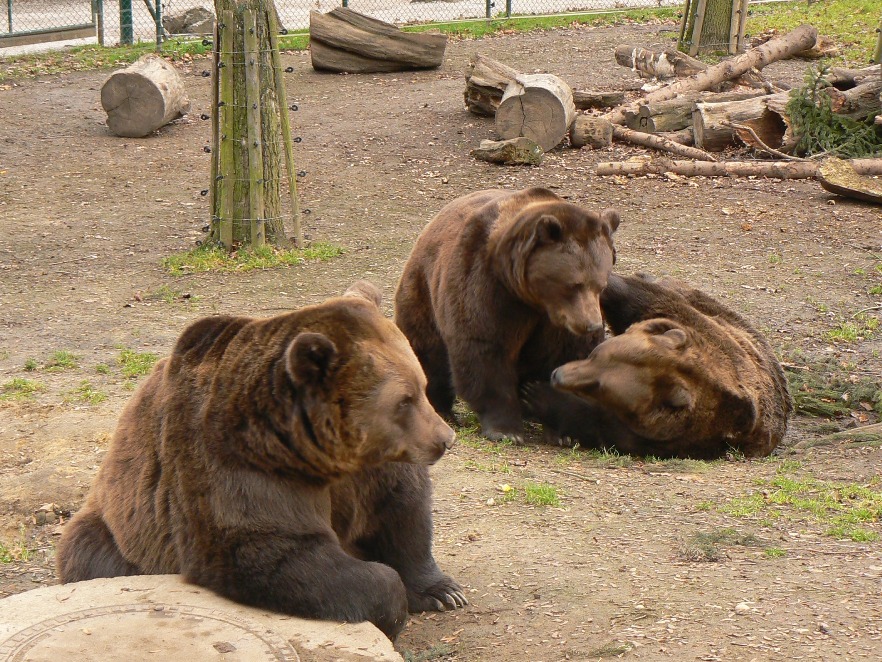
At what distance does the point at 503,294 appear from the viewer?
729 cm

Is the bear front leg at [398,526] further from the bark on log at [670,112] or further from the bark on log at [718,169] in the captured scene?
the bark on log at [670,112]

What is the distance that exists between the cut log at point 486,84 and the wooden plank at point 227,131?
17.5 feet

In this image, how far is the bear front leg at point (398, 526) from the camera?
453cm

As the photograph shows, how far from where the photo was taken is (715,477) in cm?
645

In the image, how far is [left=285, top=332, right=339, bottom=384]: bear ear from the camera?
3947mm

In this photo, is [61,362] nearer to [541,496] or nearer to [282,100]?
[282,100]

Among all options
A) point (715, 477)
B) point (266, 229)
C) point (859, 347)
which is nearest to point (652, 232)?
point (859, 347)

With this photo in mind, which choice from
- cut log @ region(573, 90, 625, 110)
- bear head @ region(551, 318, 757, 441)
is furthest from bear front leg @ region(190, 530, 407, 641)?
cut log @ region(573, 90, 625, 110)

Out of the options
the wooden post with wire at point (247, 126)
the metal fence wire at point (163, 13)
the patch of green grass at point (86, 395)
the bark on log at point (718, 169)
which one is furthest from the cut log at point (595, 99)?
the patch of green grass at point (86, 395)

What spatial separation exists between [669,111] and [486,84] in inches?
98.4

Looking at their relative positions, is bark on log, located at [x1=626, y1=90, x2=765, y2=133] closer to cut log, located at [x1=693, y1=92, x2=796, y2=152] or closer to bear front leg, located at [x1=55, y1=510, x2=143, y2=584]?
cut log, located at [x1=693, y1=92, x2=796, y2=152]

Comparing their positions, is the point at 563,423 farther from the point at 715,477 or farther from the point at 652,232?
the point at 652,232

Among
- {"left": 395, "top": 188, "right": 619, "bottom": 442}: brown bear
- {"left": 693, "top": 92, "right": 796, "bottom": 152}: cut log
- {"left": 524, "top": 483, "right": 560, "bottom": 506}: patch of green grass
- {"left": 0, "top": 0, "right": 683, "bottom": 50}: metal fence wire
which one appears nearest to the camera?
{"left": 524, "top": 483, "right": 560, "bottom": 506}: patch of green grass

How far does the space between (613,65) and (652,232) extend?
8421mm
